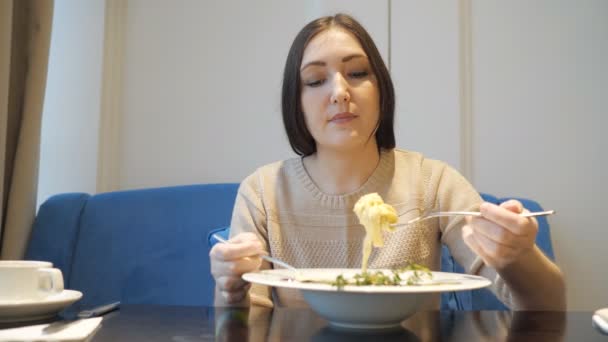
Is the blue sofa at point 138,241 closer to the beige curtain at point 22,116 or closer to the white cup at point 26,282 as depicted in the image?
the beige curtain at point 22,116

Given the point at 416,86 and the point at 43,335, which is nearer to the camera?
the point at 43,335

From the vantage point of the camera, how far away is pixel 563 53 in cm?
193

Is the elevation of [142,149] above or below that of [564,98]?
below

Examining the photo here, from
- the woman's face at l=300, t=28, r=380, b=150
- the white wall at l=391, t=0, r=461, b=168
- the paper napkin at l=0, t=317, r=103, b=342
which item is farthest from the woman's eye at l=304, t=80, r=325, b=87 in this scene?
the white wall at l=391, t=0, r=461, b=168

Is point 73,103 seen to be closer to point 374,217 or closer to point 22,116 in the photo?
point 22,116

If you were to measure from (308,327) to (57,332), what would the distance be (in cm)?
29

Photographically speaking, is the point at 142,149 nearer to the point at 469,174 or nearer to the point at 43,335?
the point at 469,174

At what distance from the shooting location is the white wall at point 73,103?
6.72ft

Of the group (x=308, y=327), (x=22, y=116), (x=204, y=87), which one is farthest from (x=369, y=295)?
(x=204, y=87)

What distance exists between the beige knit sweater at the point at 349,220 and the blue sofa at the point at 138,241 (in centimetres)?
53

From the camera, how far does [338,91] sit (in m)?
1.14

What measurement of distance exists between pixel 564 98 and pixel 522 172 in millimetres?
290

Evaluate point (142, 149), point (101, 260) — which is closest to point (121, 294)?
point (101, 260)

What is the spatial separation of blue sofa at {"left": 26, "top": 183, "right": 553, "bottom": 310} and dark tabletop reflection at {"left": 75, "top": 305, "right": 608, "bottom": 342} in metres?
0.92
